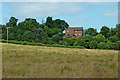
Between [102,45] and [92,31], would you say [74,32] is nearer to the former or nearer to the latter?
[92,31]

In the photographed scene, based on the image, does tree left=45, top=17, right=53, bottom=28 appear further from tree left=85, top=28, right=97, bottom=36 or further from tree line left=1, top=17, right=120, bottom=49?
tree left=85, top=28, right=97, bottom=36

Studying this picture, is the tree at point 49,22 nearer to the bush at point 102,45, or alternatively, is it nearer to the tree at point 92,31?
the tree at point 92,31

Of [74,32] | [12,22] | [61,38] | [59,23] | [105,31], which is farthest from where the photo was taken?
[59,23]

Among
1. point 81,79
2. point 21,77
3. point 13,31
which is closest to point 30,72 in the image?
point 21,77

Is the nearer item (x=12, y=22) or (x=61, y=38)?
(x=61, y=38)

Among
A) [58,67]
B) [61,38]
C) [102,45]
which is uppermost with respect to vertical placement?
[61,38]

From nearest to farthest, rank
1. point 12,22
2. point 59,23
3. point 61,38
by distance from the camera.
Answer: point 61,38 → point 12,22 → point 59,23

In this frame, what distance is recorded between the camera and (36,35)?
144 feet

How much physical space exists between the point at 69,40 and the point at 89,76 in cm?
3790

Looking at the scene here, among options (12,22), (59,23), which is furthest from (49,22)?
(12,22)

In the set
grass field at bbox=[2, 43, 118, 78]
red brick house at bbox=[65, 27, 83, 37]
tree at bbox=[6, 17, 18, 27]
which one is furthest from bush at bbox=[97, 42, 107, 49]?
tree at bbox=[6, 17, 18, 27]

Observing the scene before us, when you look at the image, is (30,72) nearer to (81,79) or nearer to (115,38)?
(81,79)

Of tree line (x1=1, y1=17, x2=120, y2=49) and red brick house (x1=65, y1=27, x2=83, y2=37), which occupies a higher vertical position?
red brick house (x1=65, y1=27, x2=83, y2=37)

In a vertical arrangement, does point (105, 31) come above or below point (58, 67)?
above
